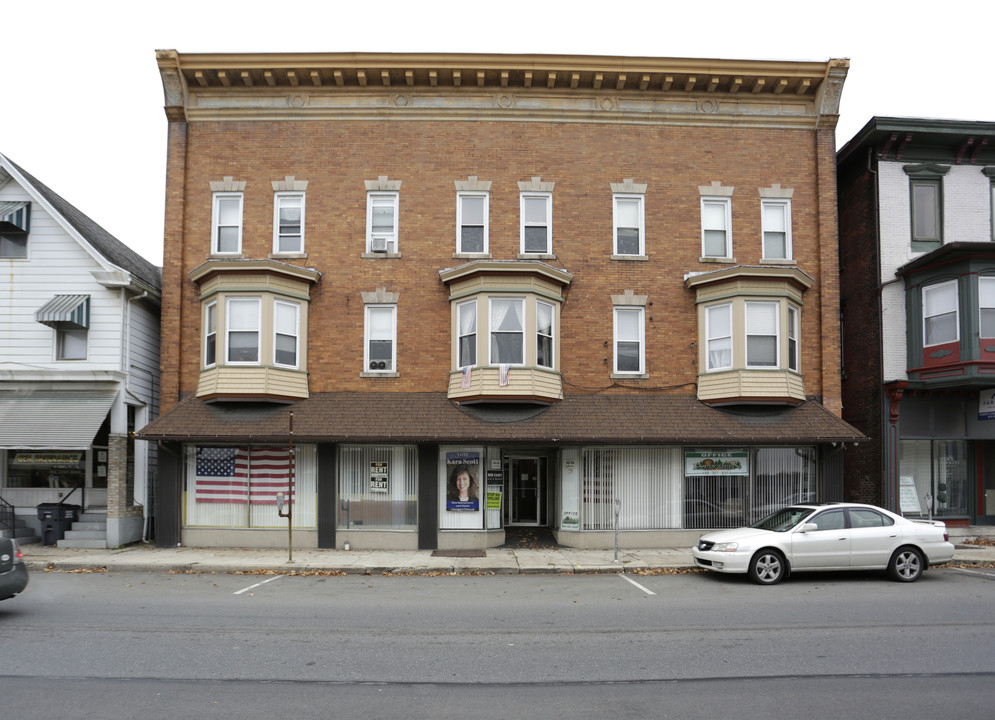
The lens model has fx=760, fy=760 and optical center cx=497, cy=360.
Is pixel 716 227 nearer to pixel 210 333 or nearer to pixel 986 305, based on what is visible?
pixel 986 305

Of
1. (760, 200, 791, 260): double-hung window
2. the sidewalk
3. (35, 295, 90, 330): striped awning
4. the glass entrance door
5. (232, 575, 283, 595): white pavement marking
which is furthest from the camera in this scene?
the glass entrance door

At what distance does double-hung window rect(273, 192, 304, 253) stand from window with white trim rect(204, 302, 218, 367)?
2235 mm

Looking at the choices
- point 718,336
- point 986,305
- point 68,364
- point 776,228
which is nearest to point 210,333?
point 68,364

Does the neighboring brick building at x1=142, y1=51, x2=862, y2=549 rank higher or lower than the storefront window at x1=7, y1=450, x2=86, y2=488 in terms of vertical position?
higher

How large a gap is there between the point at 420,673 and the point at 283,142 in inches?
606

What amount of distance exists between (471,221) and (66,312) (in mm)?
9947

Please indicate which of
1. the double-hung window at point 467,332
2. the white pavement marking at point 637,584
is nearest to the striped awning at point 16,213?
the double-hung window at point 467,332

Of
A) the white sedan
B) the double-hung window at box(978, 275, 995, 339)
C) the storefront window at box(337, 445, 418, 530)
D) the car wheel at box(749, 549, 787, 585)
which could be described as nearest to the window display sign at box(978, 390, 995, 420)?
the double-hung window at box(978, 275, 995, 339)

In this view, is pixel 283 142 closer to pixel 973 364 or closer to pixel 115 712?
pixel 115 712

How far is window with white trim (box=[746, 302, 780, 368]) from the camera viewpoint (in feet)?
60.5

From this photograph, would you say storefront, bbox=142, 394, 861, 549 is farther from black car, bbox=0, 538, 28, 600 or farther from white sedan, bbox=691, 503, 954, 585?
black car, bbox=0, 538, 28, 600

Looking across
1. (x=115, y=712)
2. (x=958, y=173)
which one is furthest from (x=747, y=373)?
(x=115, y=712)

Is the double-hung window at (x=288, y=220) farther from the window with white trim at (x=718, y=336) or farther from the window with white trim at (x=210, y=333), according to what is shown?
the window with white trim at (x=718, y=336)

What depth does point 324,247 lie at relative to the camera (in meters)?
19.2
